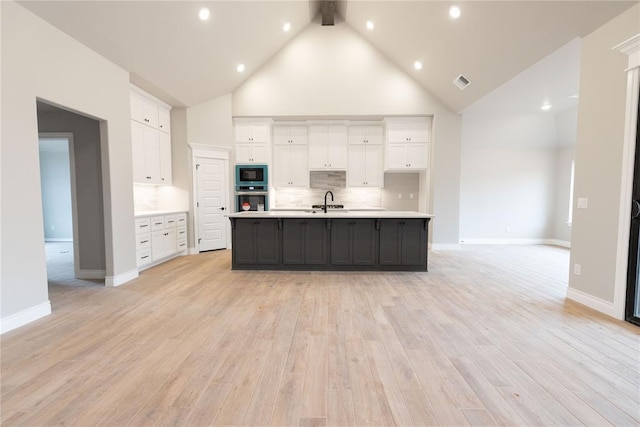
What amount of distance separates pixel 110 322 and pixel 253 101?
200 inches

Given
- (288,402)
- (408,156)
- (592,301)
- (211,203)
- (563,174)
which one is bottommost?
(288,402)

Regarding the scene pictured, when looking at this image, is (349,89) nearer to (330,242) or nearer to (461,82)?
(461,82)

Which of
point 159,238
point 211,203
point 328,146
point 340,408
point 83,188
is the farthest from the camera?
point 328,146

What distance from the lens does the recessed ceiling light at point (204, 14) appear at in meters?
3.92

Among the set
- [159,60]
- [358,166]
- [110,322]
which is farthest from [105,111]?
[358,166]

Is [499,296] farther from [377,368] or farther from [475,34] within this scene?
[475,34]

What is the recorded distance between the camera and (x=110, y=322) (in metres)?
2.73

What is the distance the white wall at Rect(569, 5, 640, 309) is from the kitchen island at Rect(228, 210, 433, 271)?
186 cm

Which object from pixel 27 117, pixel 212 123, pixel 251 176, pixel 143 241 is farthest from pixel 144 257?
pixel 212 123

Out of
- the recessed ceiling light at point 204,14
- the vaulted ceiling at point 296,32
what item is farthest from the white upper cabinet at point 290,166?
the recessed ceiling light at point 204,14

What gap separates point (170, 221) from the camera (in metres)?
5.34

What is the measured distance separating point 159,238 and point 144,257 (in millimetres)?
492

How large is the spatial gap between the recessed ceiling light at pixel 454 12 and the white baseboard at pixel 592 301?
3867 mm

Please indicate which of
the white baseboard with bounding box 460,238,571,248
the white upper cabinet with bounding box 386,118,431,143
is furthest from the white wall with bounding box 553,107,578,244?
the white upper cabinet with bounding box 386,118,431,143
